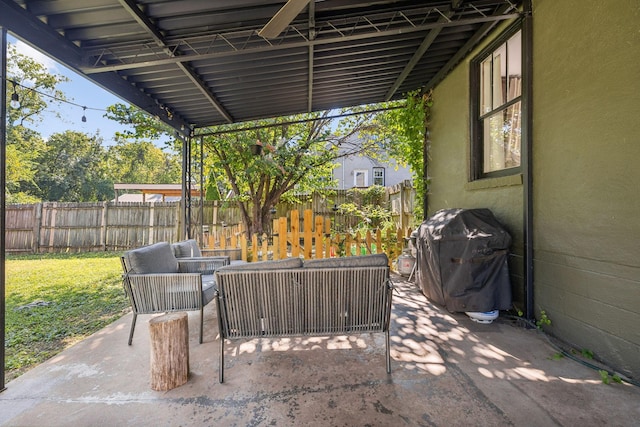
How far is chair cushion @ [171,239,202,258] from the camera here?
388 centimetres

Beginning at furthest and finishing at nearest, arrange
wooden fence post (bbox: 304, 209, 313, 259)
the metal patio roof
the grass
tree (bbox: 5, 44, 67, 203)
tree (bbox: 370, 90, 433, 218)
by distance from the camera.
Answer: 1. tree (bbox: 5, 44, 67, 203)
2. wooden fence post (bbox: 304, 209, 313, 259)
3. tree (bbox: 370, 90, 433, 218)
4. the grass
5. the metal patio roof

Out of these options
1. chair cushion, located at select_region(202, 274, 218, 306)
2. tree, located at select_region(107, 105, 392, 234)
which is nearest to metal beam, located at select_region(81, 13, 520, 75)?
chair cushion, located at select_region(202, 274, 218, 306)

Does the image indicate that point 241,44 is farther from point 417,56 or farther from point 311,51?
point 417,56

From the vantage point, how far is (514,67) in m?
3.35

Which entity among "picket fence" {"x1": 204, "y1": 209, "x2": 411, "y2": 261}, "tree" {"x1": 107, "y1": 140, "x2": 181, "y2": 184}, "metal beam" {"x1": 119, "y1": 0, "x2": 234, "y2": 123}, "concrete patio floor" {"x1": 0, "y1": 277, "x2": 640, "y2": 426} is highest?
"tree" {"x1": 107, "y1": 140, "x2": 181, "y2": 184}

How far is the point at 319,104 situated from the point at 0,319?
4900mm

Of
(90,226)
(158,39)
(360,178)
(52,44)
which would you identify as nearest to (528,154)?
(158,39)

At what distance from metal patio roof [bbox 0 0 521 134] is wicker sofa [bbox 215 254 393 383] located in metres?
1.74

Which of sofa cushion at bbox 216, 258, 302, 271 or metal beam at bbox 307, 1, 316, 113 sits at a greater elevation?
metal beam at bbox 307, 1, 316, 113

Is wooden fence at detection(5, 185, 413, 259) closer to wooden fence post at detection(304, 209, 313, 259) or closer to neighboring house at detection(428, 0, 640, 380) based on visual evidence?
wooden fence post at detection(304, 209, 313, 259)

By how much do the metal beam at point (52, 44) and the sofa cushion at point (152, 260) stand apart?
190 centimetres

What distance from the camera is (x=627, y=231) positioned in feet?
6.61

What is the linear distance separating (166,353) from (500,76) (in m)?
4.46

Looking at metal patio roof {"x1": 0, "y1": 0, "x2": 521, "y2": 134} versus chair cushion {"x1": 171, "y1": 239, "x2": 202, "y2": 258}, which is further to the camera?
chair cushion {"x1": 171, "y1": 239, "x2": 202, "y2": 258}
